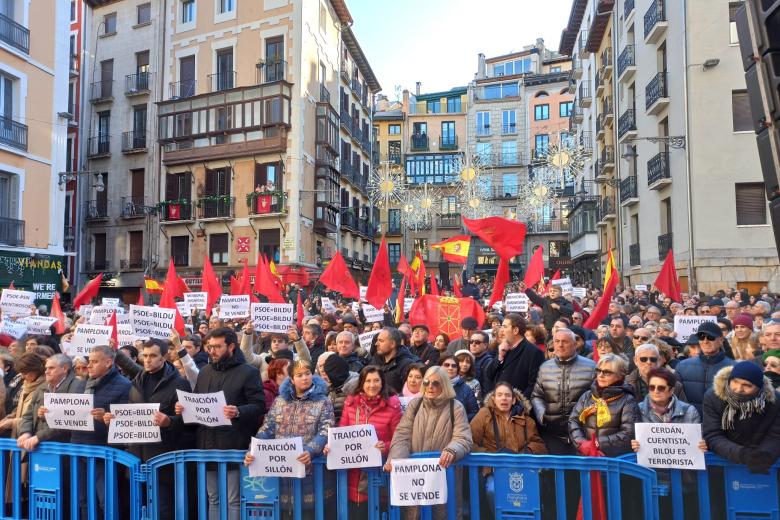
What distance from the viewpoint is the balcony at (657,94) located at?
71.2 feet

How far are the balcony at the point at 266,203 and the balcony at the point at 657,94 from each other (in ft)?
48.8

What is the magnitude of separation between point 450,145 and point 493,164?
14.8ft

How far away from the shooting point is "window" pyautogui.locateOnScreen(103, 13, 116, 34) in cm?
3322

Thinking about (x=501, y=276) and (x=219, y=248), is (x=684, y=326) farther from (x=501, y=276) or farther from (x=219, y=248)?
(x=219, y=248)

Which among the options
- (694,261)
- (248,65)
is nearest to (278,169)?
(248,65)

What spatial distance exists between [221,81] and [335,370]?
1078 inches

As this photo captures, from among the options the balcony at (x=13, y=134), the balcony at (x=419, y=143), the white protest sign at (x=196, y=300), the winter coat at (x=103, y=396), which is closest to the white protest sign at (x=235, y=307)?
the white protest sign at (x=196, y=300)

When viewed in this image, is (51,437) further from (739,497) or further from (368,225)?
(368,225)

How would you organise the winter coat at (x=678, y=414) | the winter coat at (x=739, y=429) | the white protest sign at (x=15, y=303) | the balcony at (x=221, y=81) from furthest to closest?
the balcony at (x=221, y=81) < the white protest sign at (x=15, y=303) < the winter coat at (x=678, y=414) < the winter coat at (x=739, y=429)

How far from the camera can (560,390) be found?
207 inches

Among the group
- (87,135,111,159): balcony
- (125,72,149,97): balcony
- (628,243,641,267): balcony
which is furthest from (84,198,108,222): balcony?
(628,243,641,267): balcony

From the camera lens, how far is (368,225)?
147 ft

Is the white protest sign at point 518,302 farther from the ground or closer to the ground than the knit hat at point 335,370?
farther from the ground

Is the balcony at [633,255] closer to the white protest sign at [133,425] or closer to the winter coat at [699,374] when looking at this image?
the winter coat at [699,374]
